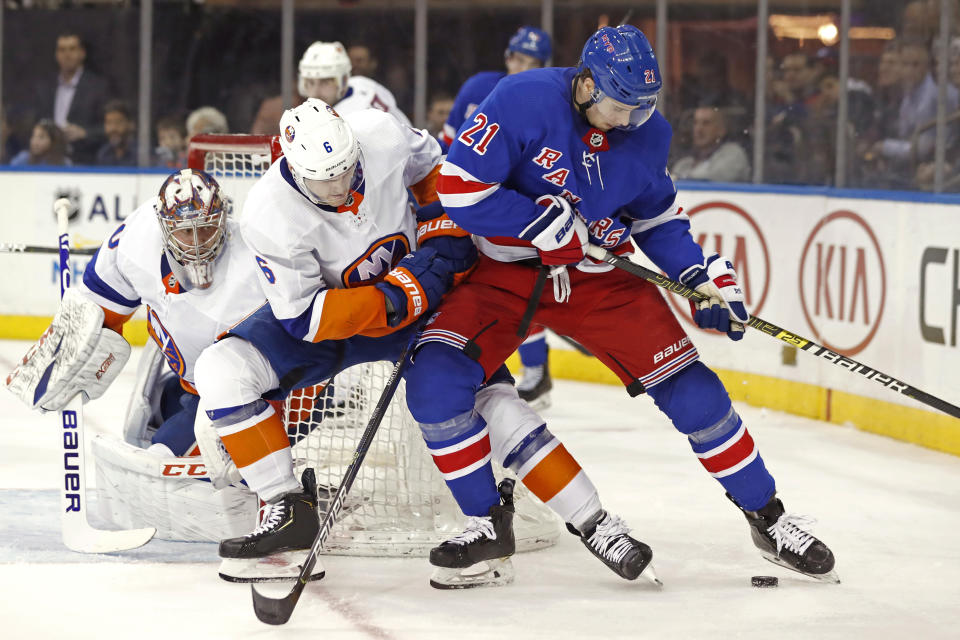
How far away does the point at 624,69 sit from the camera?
270 cm

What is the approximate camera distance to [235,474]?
297 centimetres

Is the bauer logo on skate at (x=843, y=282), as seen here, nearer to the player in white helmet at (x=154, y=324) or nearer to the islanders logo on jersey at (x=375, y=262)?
the islanders logo on jersey at (x=375, y=262)

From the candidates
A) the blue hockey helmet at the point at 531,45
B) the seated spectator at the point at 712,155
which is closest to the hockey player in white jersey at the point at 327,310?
the blue hockey helmet at the point at 531,45

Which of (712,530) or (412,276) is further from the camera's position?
(712,530)

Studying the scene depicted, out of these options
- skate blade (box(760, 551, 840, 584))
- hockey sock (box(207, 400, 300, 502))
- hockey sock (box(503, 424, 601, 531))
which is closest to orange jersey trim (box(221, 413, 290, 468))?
hockey sock (box(207, 400, 300, 502))

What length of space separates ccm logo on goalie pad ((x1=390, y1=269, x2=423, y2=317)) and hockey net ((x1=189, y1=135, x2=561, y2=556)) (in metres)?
0.51

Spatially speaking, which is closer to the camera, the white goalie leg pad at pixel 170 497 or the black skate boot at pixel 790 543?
the black skate boot at pixel 790 543

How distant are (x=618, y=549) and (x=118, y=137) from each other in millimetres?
4634

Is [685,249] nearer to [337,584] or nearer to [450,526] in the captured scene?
[450,526]

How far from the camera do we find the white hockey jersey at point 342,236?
8.95ft

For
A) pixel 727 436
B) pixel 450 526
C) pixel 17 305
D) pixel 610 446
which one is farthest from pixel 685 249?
pixel 17 305

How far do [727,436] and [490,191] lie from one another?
2.25ft

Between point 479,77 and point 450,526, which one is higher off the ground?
point 479,77

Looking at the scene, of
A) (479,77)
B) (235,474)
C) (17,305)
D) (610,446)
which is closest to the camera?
(235,474)
